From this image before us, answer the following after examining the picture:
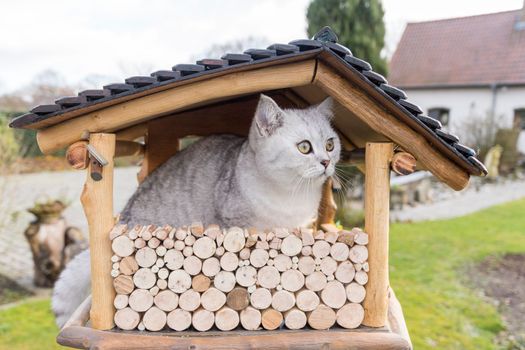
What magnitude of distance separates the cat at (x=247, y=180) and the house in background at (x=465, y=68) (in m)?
12.0

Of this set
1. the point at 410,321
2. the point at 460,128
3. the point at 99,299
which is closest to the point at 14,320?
the point at 99,299

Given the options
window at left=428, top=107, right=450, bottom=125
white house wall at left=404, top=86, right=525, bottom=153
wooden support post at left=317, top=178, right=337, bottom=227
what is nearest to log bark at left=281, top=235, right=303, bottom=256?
wooden support post at left=317, top=178, right=337, bottom=227

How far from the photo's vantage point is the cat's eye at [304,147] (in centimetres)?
178

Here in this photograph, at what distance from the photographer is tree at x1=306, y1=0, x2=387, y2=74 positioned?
259 inches

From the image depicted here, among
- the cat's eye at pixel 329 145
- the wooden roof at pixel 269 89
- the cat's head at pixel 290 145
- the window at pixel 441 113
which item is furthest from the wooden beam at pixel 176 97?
the window at pixel 441 113

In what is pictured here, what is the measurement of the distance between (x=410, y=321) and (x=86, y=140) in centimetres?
398

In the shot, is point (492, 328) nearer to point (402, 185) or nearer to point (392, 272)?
point (392, 272)

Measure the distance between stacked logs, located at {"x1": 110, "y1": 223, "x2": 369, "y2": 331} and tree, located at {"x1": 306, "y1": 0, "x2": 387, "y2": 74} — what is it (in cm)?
539

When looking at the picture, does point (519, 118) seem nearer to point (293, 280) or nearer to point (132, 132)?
point (132, 132)

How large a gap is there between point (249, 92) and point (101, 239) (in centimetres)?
75

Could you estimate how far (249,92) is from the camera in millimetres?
1676

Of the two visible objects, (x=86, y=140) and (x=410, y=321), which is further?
(x=410, y=321)

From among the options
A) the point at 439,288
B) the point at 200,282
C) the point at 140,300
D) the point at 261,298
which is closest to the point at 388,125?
the point at 261,298

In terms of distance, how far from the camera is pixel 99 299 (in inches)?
66.4
